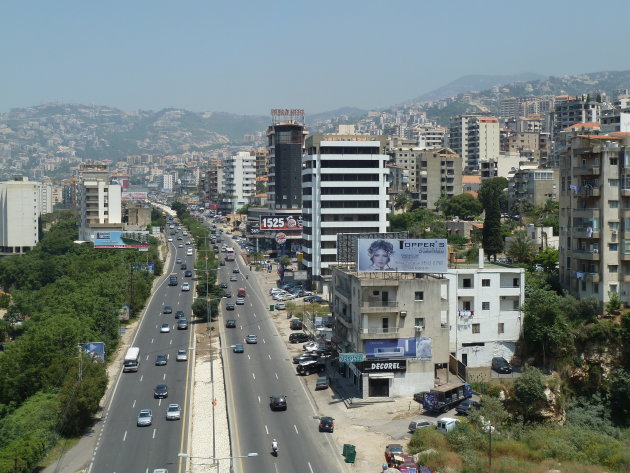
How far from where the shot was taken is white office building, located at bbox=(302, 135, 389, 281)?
96250 millimetres

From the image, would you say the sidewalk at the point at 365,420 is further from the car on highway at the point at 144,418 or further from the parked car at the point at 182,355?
the parked car at the point at 182,355

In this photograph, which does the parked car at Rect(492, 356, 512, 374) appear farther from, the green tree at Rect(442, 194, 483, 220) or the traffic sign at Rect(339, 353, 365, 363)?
the green tree at Rect(442, 194, 483, 220)

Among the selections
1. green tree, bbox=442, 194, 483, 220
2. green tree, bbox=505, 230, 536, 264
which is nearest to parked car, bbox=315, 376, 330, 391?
green tree, bbox=505, 230, 536, 264

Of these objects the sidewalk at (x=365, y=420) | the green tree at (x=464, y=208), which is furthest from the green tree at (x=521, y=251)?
the green tree at (x=464, y=208)

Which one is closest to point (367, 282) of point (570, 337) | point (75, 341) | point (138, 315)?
point (570, 337)

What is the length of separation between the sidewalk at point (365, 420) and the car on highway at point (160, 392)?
34.3 feet

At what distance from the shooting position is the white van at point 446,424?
47125 millimetres

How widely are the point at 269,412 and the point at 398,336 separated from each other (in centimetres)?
1079

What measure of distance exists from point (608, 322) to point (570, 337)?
3.19 metres

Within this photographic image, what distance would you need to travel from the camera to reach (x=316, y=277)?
330 feet

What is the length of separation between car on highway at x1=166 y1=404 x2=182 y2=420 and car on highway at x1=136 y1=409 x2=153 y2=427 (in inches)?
44.9

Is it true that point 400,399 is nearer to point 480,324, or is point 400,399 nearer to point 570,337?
point 480,324

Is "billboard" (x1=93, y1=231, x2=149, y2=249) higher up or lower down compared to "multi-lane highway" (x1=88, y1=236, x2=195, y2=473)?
higher up

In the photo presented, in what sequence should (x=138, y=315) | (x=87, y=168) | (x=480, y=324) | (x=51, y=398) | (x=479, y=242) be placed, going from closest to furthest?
1. (x=51, y=398)
2. (x=480, y=324)
3. (x=138, y=315)
4. (x=479, y=242)
5. (x=87, y=168)
